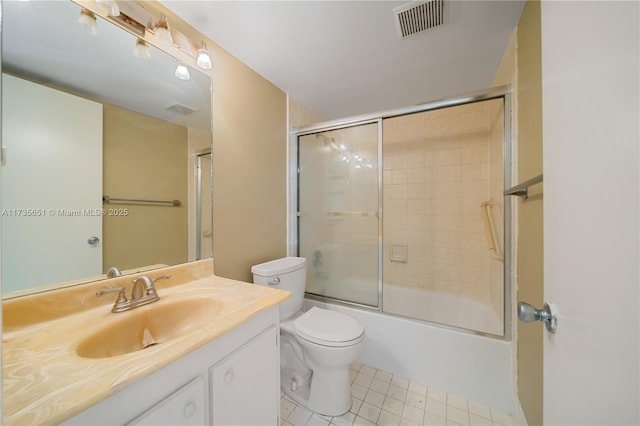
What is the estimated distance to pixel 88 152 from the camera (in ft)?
3.07

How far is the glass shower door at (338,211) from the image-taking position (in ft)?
6.50

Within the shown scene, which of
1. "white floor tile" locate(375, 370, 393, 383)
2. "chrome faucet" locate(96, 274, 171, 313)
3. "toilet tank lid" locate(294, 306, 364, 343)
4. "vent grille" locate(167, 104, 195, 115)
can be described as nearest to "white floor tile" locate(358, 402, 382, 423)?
"white floor tile" locate(375, 370, 393, 383)

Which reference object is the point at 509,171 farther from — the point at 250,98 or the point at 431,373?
the point at 250,98

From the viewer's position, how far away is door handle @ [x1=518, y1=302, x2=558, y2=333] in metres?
0.53

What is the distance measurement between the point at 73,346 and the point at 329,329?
3.48ft

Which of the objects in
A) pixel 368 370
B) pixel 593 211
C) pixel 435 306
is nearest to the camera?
pixel 593 211

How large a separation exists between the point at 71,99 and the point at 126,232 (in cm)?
55

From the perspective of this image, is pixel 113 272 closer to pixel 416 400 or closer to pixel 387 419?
pixel 387 419

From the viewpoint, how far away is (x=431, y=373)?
1.52 metres

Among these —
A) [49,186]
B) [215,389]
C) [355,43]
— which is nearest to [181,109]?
[49,186]

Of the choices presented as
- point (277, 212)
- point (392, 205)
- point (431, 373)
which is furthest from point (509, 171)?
point (277, 212)

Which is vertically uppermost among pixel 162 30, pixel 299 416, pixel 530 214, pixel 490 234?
pixel 162 30

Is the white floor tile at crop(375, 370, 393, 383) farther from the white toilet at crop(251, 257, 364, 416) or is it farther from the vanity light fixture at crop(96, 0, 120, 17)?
the vanity light fixture at crop(96, 0, 120, 17)

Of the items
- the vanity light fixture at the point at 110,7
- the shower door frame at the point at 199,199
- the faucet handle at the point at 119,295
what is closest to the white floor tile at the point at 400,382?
the shower door frame at the point at 199,199
